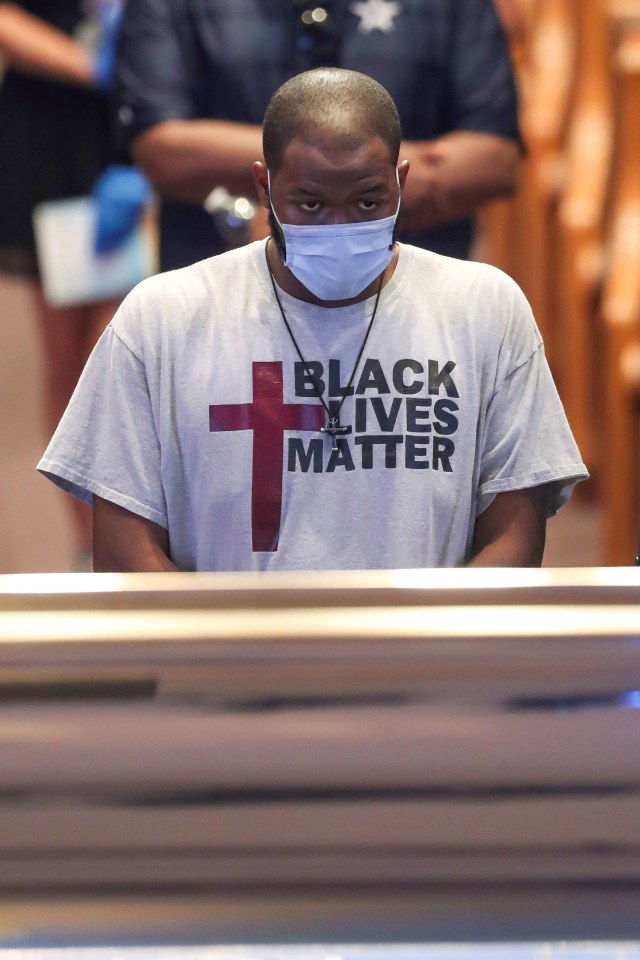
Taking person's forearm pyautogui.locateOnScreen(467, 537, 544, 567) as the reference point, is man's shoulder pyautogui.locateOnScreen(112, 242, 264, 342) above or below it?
above

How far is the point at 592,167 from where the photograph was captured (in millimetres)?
2916

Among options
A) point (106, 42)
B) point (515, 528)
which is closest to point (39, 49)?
point (106, 42)

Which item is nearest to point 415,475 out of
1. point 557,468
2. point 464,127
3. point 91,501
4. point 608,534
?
point 557,468

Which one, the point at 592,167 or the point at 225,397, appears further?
the point at 592,167

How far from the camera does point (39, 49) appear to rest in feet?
8.77

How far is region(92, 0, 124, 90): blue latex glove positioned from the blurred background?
0.46 meters

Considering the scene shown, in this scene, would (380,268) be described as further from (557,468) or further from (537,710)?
(537,710)

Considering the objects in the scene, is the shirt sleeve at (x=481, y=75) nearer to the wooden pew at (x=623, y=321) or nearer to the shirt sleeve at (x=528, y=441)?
the wooden pew at (x=623, y=321)

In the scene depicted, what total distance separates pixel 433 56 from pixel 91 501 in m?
1.39

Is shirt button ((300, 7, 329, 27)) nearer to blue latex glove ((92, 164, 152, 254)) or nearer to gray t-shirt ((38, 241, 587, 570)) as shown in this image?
blue latex glove ((92, 164, 152, 254))

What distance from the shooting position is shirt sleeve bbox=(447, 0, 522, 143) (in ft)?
7.88

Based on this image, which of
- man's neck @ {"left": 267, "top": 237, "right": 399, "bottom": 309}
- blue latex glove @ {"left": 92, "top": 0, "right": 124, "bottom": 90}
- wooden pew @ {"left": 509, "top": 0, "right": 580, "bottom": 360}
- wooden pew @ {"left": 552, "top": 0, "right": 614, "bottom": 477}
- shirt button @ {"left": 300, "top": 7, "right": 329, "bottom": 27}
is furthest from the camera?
wooden pew @ {"left": 552, "top": 0, "right": 614, "bottom": 477}

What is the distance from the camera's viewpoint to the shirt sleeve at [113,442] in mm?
1297

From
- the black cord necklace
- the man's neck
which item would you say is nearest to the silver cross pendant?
the black cord necklace
